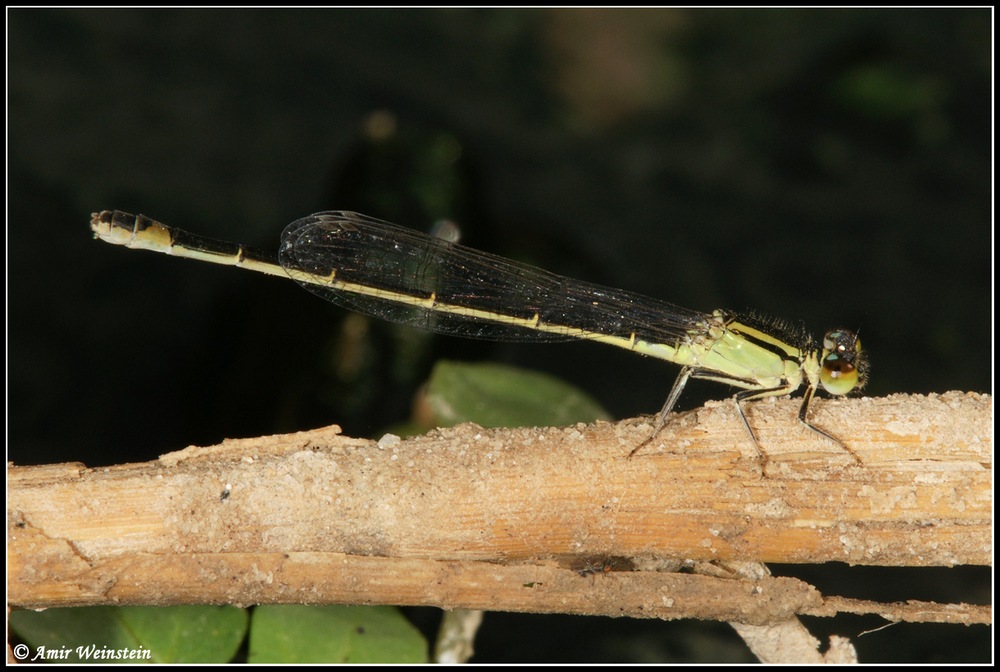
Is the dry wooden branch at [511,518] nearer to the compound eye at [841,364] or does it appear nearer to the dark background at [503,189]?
the compound eye at [841,364]

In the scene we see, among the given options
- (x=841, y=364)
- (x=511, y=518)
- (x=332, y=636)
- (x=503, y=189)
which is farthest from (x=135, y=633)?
(x=503, y=189)

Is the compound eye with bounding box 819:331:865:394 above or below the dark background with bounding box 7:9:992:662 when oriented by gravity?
below

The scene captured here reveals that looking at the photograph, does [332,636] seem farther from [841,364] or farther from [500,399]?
[841,364]

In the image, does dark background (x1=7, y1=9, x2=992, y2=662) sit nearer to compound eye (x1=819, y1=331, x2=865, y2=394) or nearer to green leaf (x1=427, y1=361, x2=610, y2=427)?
green leaf (x1=427, y1=361, x2=610, y2=427)

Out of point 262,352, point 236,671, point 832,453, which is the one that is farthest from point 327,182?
point 832,453

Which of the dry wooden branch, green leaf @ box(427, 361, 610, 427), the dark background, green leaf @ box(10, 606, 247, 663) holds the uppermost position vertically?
the dark background

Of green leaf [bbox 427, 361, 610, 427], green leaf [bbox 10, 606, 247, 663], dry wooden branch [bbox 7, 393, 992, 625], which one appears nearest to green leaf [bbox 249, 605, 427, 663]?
green leaf [bbox 10, 606, 247, 663]
